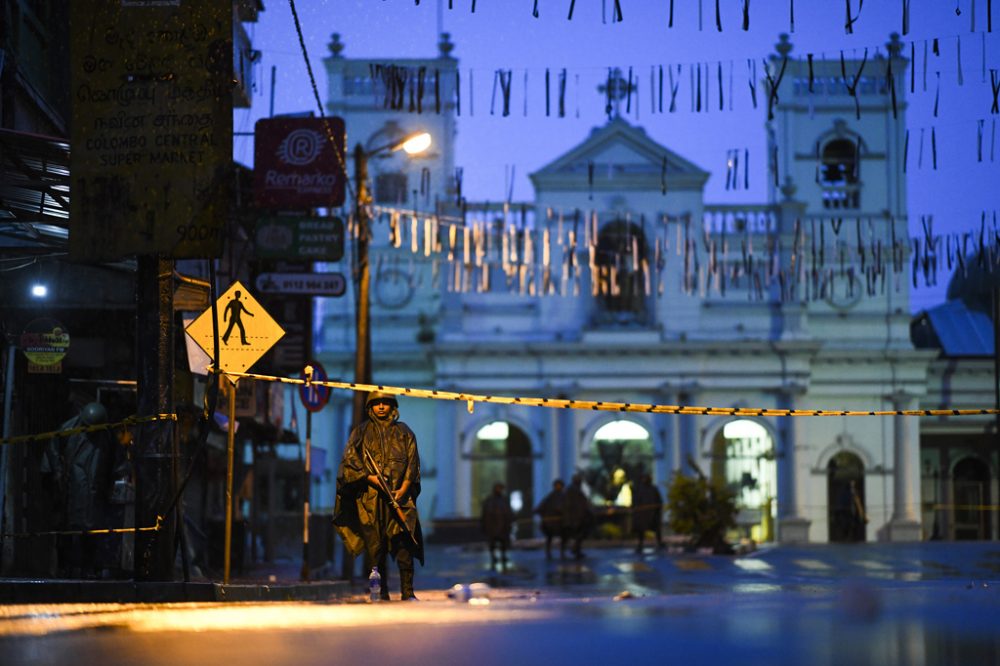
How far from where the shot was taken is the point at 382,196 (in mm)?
55531

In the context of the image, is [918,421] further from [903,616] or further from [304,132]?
[903,616]

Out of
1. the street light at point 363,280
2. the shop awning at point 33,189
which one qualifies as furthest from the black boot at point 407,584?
the street light at point 363,280

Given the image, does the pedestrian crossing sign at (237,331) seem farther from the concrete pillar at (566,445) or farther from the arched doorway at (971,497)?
the arched doorway at (971,497)

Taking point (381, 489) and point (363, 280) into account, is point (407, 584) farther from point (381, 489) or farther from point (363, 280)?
point (363, 280)

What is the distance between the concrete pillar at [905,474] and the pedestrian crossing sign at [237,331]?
43746 mm

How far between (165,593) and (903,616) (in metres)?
6.46

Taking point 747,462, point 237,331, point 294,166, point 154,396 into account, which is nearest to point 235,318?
point 237,331

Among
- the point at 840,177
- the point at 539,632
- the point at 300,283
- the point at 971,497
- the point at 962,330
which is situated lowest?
the point at 971,497

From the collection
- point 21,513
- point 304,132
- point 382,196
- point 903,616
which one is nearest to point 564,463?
point 382,196

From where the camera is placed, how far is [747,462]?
56.4 m

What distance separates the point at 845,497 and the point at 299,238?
123ft

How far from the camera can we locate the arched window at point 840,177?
5753 cm

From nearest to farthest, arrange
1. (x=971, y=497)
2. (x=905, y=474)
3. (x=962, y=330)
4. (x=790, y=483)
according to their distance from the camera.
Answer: (x=790, y=483), (x=905, y=474), (x=971, y=497), (x=962, y=330)

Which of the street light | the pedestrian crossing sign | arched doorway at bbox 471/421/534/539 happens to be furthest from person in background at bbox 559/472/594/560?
arched doorway at bbox 471/421/534/539
